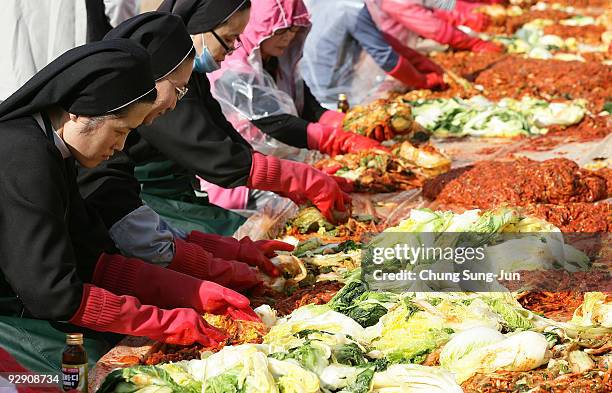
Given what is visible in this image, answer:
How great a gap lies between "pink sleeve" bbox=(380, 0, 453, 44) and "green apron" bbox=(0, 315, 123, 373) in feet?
23.2

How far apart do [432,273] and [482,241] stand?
348mm

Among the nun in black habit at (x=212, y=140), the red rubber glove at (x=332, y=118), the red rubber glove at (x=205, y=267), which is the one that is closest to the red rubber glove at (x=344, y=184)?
the nun in black habit at (x=212, y=140)

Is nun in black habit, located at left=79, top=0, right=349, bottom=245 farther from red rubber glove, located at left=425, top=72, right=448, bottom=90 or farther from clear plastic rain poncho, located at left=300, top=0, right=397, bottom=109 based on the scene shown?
red rubber glove, located at left=425, top=72, right=448, bottom=90

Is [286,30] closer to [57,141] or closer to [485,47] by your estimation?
[57,141]

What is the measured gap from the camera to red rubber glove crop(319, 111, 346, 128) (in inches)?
275

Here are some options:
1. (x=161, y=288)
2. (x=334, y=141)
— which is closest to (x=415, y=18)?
(x=334, y=141)

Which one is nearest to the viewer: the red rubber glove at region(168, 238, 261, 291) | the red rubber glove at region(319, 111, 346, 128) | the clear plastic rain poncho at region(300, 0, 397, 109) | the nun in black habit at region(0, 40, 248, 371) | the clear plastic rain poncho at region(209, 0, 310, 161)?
the nun in black habit at region(0, 40, 248, 371)

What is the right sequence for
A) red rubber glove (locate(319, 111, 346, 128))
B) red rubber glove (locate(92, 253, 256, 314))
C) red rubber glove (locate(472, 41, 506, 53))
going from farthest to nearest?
red rubber glove (locate(472, 41, 506, 53)), red rubber glove (locate(319, 111, 346, 128)), red rubber glove (locate(92, 253, 256, 314))

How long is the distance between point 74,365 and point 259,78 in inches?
130

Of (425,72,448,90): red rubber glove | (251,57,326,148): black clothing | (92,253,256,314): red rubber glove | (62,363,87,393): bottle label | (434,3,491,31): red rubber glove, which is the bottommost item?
(434,3,491,31): red rubber glove

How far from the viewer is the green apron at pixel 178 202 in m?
5.50

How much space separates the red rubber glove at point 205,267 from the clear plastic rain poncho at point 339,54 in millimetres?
4961

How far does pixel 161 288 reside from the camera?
3838 millimetres

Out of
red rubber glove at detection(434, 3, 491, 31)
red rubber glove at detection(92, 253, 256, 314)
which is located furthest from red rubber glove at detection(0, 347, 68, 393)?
red rubber glove at detection(434, 3, 491, 31)
